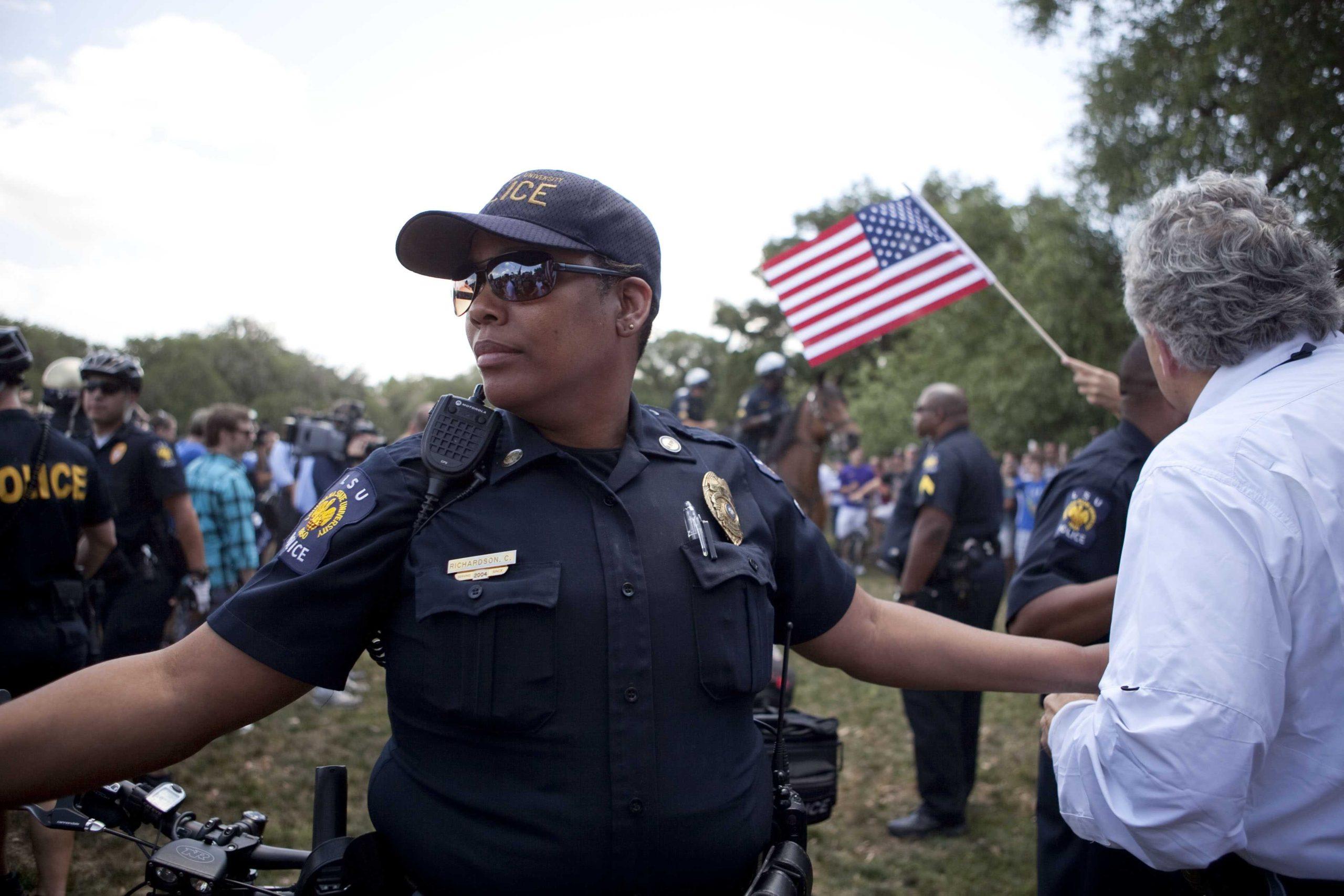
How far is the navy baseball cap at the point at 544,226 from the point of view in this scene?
→ 180 centimetres

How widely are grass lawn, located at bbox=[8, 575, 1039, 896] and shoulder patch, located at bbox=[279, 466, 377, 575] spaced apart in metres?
3.37

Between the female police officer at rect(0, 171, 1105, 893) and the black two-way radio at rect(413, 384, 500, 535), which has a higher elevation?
the black two-way radio at rect(413, 384, 500, 535)

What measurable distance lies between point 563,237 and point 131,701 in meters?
1.11

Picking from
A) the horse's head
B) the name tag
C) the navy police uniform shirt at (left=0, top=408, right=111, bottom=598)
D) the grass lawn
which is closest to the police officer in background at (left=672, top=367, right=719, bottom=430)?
the horse's head

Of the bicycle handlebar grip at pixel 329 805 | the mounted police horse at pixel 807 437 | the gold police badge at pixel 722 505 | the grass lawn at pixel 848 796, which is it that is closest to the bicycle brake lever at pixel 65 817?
the bicycle handlebar grip at pixel 329 805

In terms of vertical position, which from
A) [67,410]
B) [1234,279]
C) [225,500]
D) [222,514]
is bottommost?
[222,514]

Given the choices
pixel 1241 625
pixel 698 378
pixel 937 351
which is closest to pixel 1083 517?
pixel 1241 625

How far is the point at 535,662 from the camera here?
5.30 ft

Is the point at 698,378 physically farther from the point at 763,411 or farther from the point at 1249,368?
the point at 1249,368

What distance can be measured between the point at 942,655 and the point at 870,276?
416cm

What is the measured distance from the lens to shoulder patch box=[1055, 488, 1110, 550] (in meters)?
2.94

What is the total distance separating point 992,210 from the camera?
31.0 meters

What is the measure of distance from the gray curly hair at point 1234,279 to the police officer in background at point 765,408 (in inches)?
300

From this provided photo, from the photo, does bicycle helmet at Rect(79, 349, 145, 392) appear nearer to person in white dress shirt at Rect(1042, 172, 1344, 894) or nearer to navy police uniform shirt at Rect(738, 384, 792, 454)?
person in white dress shirt at Rect(1042, 172, 1344, 894)
